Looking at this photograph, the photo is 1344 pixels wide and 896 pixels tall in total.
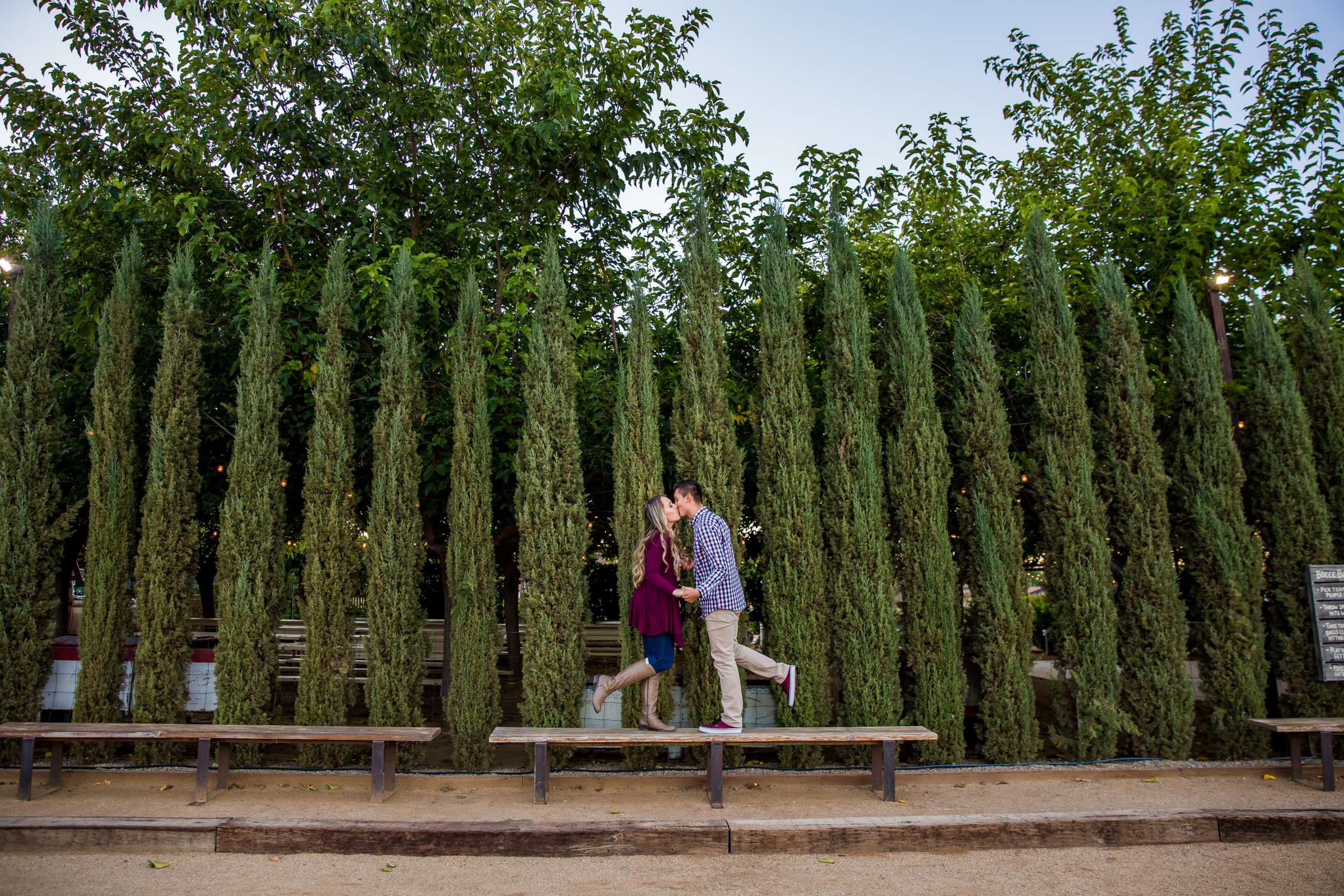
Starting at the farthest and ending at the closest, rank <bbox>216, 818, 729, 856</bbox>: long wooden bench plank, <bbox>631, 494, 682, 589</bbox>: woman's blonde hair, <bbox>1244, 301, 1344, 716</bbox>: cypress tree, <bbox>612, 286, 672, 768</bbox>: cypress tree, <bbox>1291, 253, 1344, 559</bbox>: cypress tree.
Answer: <bbox>1291, 253, 1344, 559</bbox>: cypress tree
<bbox>1244, 301, 1344, 716</bbox>: cypress tree
<bbox>612, 286, 672, 768</bbox>: cypress tree
<bbox>631, 494, 682, 589</bbox>: woman's blonde hair
<bbox>216, 818, 729, 856</bbox>: long wooden bench plank

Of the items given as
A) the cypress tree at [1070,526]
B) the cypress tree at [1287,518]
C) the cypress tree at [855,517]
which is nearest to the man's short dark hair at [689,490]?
the cypress tree at [855,517]

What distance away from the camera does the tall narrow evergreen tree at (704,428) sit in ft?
20.8

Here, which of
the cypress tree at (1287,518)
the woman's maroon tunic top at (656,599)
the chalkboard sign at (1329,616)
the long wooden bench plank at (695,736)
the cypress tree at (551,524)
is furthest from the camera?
the cypress tree at (1287,518)

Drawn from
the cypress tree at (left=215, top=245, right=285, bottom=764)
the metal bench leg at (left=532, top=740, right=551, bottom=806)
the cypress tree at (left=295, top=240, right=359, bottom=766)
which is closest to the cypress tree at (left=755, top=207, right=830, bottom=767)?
the metal bench leg at (left=532, top=740, right=551, bottom=806)

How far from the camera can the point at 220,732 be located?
18.0ft

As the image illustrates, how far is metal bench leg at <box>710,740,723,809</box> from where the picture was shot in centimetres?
532

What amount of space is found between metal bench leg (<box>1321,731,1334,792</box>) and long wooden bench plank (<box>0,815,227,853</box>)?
24.6ft

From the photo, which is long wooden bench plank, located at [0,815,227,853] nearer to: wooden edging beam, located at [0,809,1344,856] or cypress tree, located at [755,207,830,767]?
wooden edging beam, located at [0,809,1344,856]

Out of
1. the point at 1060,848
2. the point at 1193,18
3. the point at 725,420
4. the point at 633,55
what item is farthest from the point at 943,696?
the point at 1193,18

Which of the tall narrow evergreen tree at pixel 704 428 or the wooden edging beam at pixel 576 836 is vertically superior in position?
the tall narrow evergreen tree at pixel 704 428

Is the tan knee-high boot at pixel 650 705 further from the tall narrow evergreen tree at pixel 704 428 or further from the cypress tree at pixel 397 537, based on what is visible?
the cypress tree at pixel 397 537

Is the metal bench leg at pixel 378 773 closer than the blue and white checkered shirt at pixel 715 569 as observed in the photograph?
Yes

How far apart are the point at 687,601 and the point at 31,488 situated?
18.2ft

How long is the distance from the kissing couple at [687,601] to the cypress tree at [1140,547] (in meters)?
2.88
